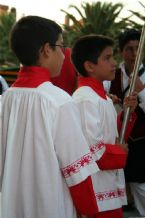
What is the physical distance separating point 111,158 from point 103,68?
0.63 metres

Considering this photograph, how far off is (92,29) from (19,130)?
23.4 meters

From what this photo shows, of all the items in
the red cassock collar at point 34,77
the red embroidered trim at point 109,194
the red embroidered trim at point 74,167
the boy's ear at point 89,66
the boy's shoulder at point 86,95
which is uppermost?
the red cassock collar at point 34,77

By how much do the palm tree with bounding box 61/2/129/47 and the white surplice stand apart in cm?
2263

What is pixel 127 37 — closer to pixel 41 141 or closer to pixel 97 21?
pixel 41 141

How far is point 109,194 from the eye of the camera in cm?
260

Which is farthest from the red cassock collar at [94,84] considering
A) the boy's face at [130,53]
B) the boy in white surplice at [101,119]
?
the boy's face at [130,53]

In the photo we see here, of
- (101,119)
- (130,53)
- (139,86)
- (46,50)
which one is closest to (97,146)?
(101,119)

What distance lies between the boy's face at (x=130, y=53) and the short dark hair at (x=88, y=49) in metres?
0.98

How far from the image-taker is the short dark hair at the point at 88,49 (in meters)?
2.75

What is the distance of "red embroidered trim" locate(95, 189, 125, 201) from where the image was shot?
2555 millimetres

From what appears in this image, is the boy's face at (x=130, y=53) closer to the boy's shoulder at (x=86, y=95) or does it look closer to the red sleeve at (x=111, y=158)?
the boy's shoulder at (x=86, y=95)

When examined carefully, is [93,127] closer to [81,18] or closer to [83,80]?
[83,80]

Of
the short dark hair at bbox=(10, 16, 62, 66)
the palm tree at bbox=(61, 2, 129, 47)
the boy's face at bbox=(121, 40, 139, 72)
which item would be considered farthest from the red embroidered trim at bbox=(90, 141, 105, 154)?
Answer: the palm tree at bbox=(61, 2, 129, 47)

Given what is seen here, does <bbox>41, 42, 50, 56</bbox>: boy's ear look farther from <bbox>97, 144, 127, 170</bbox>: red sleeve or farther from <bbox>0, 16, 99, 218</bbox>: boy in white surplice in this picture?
<bbox>97, 144, 127, 170</bbox>: red sleeve
